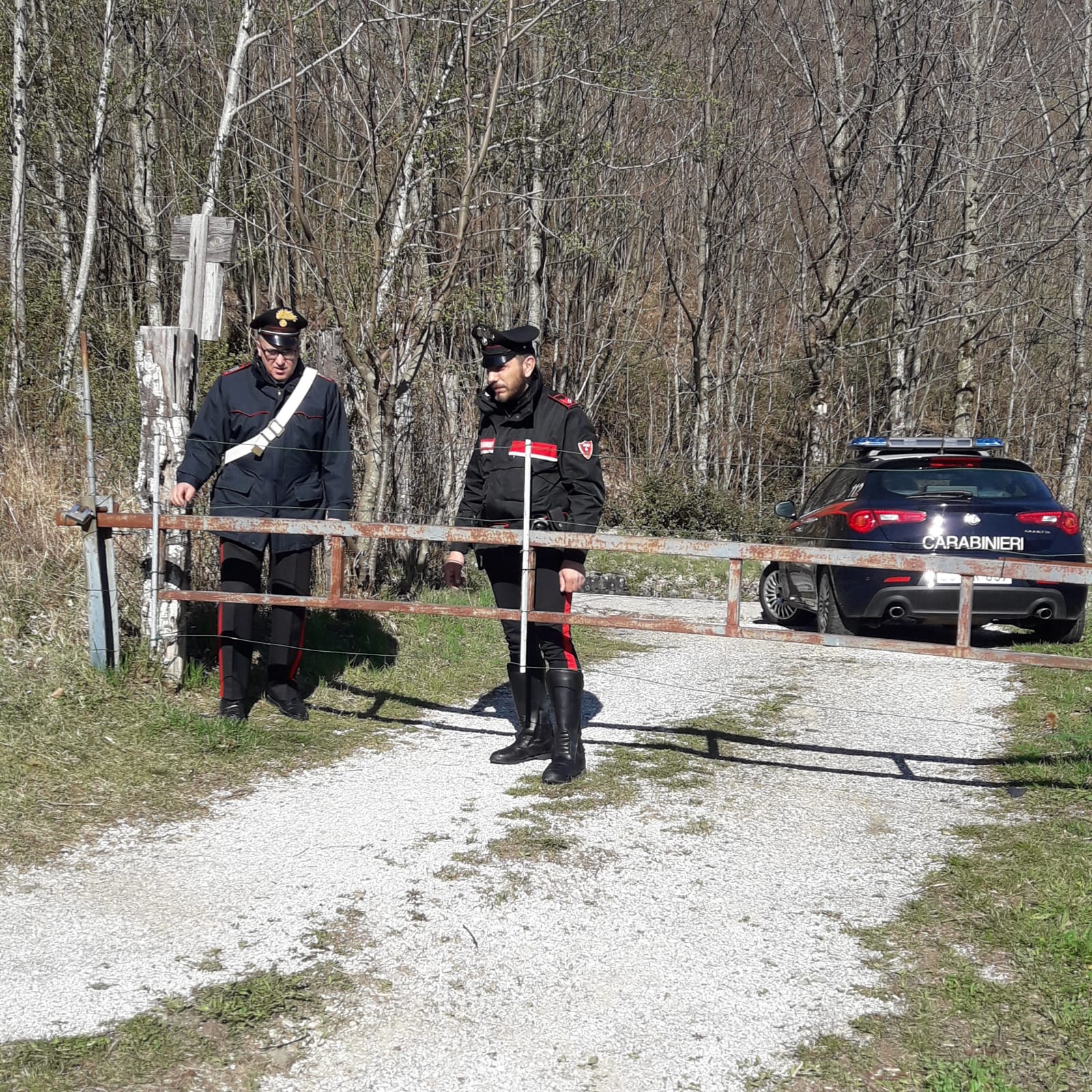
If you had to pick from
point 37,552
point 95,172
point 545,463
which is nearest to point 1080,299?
point 95,172

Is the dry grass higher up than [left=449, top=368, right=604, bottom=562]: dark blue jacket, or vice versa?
[left=449, top=368, right=604, bottom=562]: dark blue jacket

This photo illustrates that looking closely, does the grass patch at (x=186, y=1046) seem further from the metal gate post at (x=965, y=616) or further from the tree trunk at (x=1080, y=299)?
the tree trunk at (x=1080, y=299)

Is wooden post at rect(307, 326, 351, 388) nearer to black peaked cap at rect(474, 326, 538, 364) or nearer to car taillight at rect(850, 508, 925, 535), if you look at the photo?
black peaked cap at rect(474, 326, 538, 364)

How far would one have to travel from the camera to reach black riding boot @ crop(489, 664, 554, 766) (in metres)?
5.67

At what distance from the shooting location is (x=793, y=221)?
21.7 metres

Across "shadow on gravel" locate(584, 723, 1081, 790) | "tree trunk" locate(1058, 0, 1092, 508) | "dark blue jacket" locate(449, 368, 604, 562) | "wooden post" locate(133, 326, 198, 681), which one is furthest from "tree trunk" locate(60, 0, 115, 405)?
"tree trunk" locate(1058, 0, 1092, 508)

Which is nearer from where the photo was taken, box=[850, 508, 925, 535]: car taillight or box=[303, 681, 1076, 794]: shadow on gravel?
box=[303, 681, 1076, 794]: shadow on gravel

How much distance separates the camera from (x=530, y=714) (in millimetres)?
5723

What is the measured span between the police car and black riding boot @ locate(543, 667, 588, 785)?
399 cm

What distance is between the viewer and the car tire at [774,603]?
1150 cm

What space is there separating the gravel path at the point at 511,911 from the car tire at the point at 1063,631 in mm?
4001

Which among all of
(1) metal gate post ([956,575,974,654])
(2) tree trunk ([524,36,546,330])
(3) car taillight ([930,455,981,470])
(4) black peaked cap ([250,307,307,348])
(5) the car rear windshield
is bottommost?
(1) metal gate post ([956,575,974,654])

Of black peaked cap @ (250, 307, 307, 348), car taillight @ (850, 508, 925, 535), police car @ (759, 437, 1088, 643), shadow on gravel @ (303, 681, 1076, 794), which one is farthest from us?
car taillight @ (850, 508, 925, 535)

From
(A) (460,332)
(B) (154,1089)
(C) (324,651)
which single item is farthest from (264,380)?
(A) (460,332)
